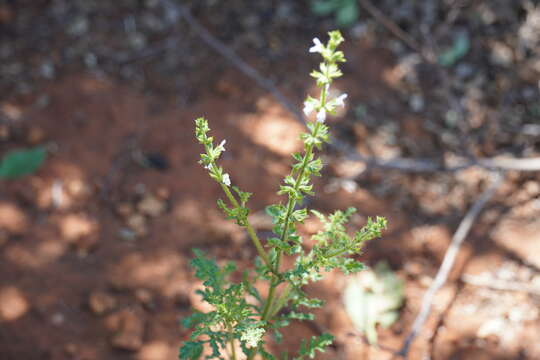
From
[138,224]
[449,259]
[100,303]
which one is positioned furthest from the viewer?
[138,224]

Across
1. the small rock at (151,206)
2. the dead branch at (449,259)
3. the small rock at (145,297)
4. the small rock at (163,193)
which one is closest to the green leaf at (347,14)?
the dead branch at (449,259)

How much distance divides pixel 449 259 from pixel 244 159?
1.64 meters

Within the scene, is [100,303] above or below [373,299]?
above

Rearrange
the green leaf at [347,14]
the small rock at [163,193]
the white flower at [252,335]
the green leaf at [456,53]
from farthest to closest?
the green leaf at [347,14]
the green leaf at [456,53]
the small rock at [163,193]
the white flower at [252,335]

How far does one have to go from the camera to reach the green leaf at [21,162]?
11.4ft

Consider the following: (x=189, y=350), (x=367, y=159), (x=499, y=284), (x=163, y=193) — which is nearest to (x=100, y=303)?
(x=163, y=193)

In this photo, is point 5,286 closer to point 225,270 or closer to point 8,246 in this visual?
point 8,246

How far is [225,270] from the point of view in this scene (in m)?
1.96

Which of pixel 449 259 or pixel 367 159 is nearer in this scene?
pixel 449 259

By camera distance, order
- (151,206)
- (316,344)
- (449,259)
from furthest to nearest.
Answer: (151,206), (449,259), (316,344)

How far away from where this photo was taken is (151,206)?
3.38 m

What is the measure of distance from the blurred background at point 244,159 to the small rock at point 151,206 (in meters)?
0.02

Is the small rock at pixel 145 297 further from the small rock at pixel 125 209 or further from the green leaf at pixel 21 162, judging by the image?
the green leaf at pixel 21 162

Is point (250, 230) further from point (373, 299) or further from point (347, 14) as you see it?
point (347, 14)
